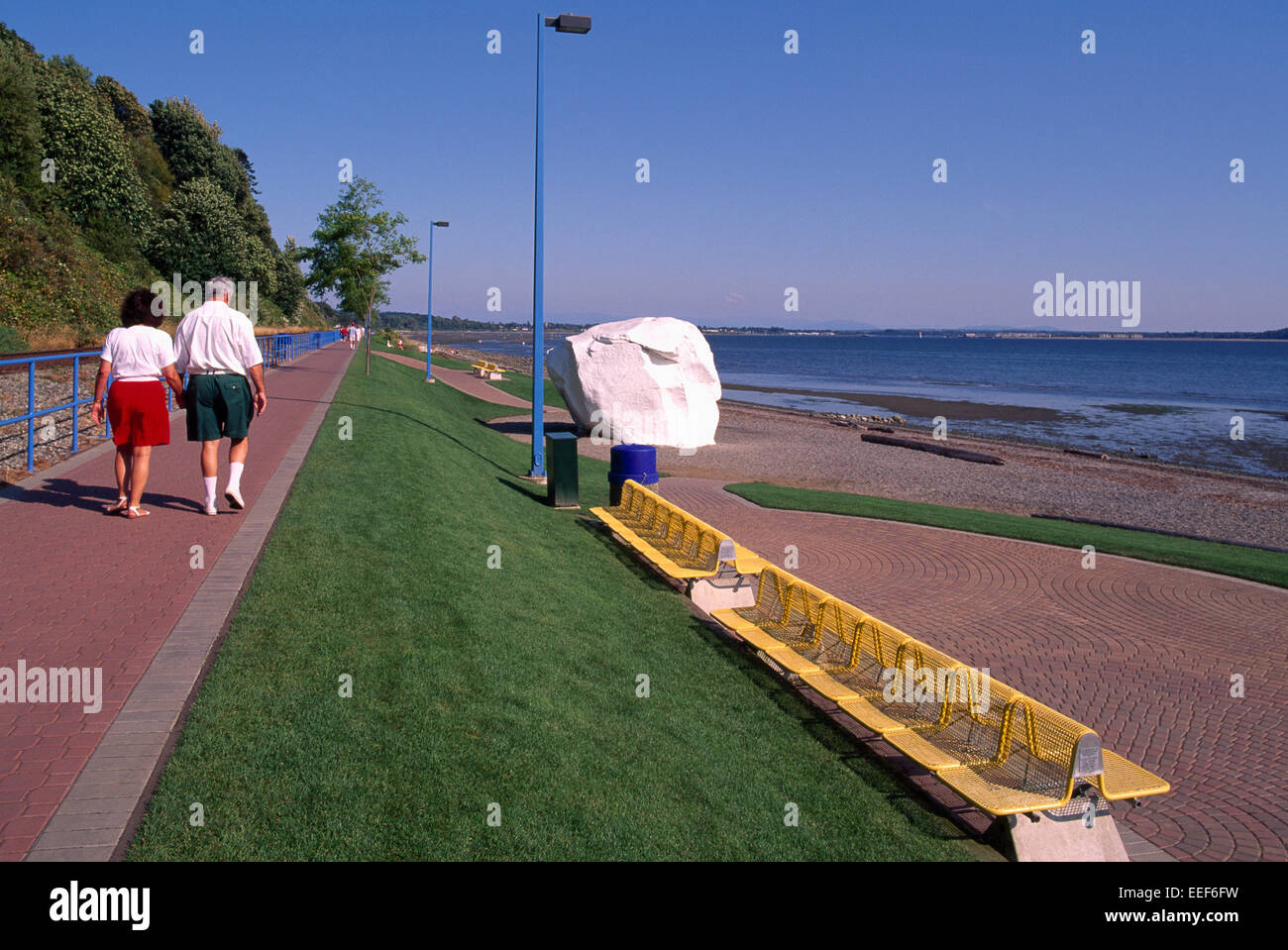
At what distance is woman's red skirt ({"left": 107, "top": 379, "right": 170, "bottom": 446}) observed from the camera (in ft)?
24.3

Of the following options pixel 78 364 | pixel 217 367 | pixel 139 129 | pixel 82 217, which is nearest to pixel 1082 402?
pixel 82 217

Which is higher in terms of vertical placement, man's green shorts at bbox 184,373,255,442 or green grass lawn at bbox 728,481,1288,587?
man's green shorts at bbox 184,373,255,442

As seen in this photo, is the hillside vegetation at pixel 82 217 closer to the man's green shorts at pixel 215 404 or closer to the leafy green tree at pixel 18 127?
the leafy green tree at pixel 18 127

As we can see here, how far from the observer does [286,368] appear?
30.2m

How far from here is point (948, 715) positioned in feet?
19.0

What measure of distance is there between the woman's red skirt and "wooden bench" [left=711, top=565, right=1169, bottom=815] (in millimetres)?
5064

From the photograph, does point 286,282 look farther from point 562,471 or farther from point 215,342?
point 215,342

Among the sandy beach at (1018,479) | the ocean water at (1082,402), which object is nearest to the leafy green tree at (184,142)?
the ocean water at (1082,402)

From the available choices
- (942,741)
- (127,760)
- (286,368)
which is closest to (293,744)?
(127,760)

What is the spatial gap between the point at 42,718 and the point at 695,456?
778 inches

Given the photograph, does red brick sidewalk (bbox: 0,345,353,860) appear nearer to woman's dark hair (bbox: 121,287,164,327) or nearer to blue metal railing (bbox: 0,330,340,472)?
blue metal railing (bbox: 0,330,340,472)

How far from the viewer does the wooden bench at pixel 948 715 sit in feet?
16.0

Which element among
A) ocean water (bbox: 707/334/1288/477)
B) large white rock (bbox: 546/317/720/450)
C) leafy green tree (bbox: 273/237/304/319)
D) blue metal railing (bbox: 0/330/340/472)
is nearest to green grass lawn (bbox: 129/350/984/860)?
blue metal railing (bbox: 0/330/340/472)
